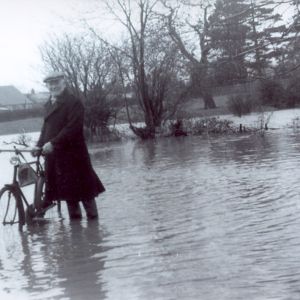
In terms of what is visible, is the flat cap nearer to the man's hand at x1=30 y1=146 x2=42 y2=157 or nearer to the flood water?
the man's hand at x1=30 y1=146 x2=42 y2=157

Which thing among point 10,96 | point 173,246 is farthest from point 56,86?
point 10,96

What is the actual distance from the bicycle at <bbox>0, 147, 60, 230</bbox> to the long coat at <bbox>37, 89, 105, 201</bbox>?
16 cm

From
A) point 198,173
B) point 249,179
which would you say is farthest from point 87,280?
point 198,173

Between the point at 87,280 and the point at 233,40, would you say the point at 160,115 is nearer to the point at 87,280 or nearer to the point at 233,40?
the point at 233,40

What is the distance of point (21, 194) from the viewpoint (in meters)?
8.42

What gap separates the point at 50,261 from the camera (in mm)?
6660

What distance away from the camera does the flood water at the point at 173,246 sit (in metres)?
5.21

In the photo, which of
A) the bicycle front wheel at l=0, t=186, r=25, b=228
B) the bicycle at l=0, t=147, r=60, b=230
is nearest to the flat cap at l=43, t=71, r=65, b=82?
the bicycle at l=0, t=147, r=60, b=230

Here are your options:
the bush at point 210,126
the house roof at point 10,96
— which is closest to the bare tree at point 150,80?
the bush at point 210,126

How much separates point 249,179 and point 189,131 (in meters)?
19.1

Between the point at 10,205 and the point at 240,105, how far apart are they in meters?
28.0

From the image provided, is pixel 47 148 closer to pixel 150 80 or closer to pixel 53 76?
pixel 53 76

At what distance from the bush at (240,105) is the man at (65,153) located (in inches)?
1087

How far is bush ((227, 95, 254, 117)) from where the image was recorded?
117 feet
